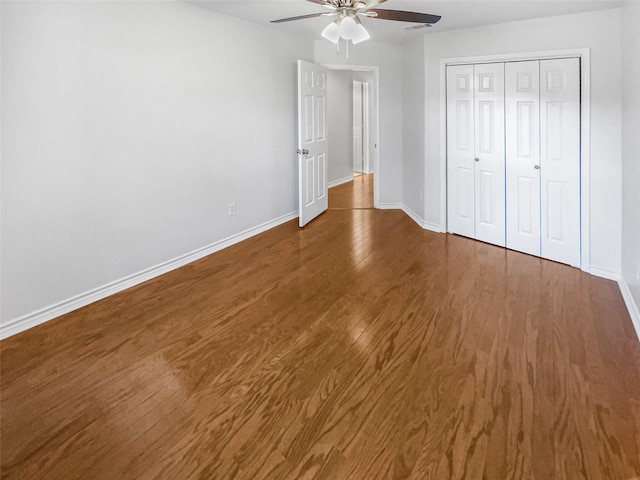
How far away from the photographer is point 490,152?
4535 millimetres

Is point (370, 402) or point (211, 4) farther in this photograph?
point (211, 4)

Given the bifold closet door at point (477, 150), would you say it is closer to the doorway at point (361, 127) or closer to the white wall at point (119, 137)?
the white wall at point (119, 137)

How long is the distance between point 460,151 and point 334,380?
3.37m

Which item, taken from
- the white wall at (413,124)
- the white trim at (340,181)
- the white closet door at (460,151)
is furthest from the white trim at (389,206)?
the white trim at (340,181)

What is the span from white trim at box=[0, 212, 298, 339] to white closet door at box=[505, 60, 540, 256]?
279 centimetres

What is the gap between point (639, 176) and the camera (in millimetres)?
2906

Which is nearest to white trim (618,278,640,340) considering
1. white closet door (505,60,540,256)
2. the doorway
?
white closet door (505,60,540,256)

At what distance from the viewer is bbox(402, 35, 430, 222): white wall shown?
16.9ft

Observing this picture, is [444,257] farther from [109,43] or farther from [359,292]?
[109,43]

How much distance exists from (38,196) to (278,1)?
2.42 meters

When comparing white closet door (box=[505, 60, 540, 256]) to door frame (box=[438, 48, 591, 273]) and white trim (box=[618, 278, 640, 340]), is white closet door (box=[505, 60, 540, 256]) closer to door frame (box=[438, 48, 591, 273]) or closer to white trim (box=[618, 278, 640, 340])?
door frame (box=[438, 48, 591, 273])

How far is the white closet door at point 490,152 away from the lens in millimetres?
4383

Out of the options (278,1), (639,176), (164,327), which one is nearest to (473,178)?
(639,176)

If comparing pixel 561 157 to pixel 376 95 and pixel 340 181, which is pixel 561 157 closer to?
pixel 376 95
